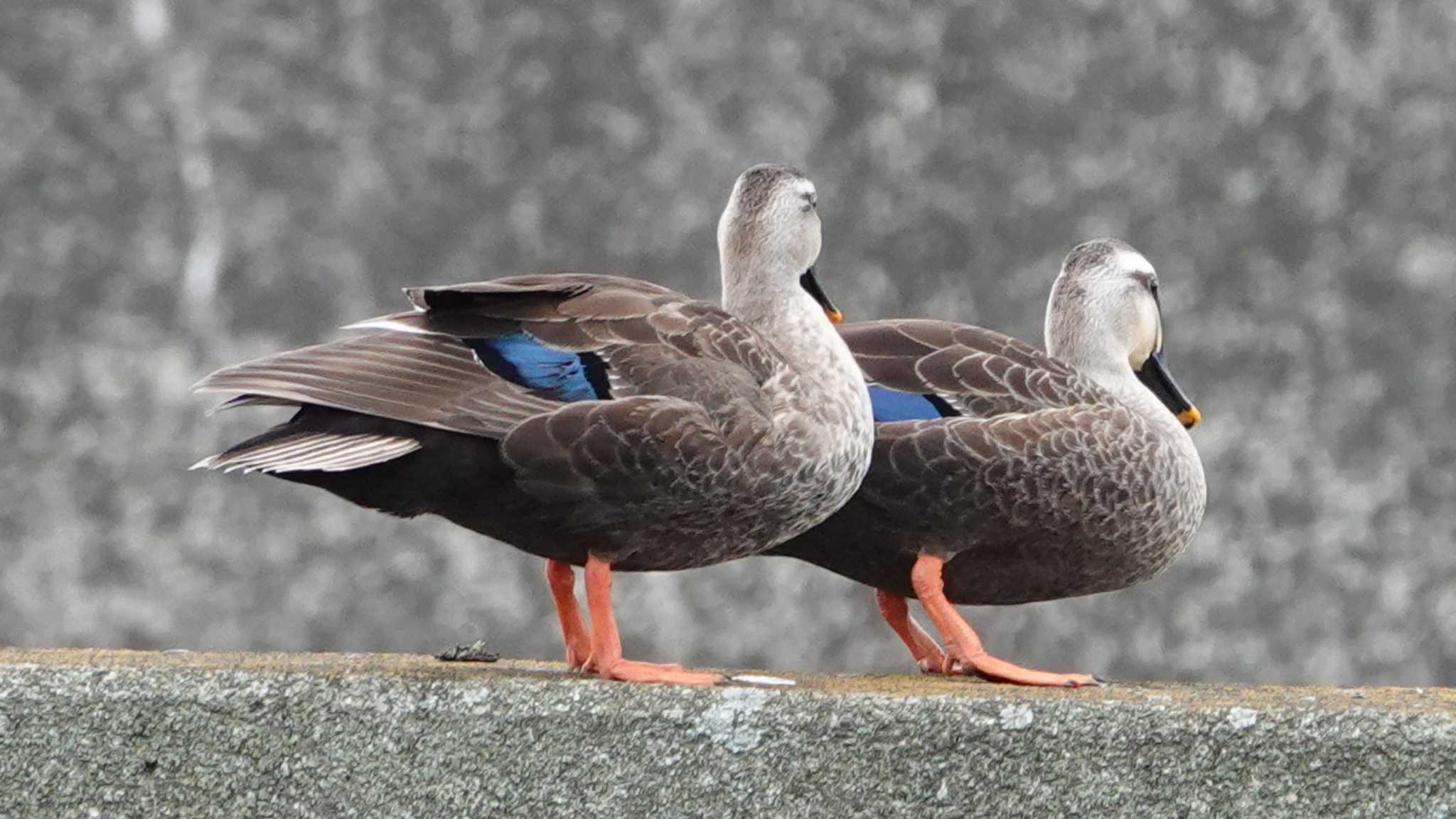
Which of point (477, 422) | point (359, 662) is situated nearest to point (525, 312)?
point (477, 422)

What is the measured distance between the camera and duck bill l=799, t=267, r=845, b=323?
10.6 feet

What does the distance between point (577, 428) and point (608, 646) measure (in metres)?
0.28

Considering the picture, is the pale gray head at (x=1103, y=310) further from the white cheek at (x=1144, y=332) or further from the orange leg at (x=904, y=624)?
the orange leg at (x=904, y=624)

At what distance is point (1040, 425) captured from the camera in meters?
3.28

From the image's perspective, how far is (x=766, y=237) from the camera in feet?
10.2

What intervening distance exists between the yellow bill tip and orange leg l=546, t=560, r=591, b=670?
115 centimetres

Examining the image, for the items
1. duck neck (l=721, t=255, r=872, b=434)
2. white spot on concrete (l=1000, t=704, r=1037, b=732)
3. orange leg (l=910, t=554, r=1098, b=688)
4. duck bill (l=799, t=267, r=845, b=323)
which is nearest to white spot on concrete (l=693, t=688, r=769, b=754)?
white spot on concrete (l=1000, t=704, r=1037, b=732)

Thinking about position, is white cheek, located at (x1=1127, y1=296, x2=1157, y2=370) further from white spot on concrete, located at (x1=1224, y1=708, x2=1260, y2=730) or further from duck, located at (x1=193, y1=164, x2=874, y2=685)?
white spot on concrete, located at (x1=1224, y1=708, x2=1260, y2=730)

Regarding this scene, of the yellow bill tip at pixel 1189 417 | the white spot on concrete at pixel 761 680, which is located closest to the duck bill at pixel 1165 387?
the yellow bill tip at pixel 1189 417

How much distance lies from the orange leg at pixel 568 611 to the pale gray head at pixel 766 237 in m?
0.45

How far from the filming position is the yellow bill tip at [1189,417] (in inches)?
146

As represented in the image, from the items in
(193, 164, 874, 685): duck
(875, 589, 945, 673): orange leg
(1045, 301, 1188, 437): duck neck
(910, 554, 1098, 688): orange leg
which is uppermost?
(193, 164, 874, 685): duck

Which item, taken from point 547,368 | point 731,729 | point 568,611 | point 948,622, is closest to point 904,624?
point 948,622

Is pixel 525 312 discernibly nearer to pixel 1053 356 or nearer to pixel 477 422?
pixel 477 422
